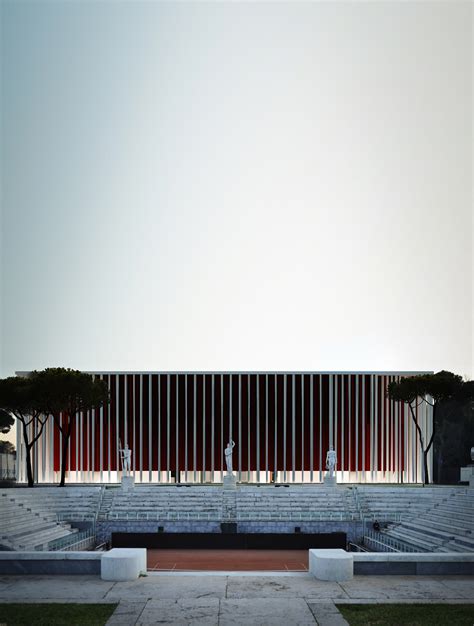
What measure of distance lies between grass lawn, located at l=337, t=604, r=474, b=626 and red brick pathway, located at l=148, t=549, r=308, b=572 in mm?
17102

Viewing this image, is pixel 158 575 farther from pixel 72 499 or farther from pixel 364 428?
pixel 364 428

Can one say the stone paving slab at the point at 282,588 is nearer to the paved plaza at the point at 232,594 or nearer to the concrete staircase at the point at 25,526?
the paved plaza at the point at 232,594

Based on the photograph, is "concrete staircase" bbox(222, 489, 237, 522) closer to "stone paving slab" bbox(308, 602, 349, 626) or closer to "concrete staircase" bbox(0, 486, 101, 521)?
"concrete staircase" bbox(0, 486, 101, 521)

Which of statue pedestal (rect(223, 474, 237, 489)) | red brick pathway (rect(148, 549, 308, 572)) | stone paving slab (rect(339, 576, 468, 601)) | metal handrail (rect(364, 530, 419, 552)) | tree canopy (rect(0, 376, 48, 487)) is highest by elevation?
tree canopy (rect(0, 376, 48, 487))

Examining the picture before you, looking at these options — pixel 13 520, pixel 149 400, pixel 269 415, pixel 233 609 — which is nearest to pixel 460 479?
pixel 269 415

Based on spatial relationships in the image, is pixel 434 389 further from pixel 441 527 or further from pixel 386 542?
pixel 386 542

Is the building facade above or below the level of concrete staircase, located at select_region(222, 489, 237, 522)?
above

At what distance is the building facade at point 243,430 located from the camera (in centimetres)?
6738

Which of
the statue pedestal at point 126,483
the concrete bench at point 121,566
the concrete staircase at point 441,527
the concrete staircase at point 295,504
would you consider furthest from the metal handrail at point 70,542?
the concrete staircase at point 441,527

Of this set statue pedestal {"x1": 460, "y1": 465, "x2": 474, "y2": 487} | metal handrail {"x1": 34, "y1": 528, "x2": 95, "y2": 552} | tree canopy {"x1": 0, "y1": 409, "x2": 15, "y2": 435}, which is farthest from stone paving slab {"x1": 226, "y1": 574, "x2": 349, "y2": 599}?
tree canopy {"x1": 0, "y1": 409, "x2": 15, "y2": 435}

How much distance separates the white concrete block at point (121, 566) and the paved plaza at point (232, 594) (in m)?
0.26

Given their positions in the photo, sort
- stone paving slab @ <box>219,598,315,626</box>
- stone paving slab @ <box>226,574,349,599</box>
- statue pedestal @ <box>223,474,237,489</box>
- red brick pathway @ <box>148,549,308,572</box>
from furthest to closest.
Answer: statue pedestal @ <box>223,474,237,489</box>
red brick pathway @ <box>148,549,308,572</box>
stone paving slab @ <box>226,574,349,599</box>
stone paving slab @ <box>219,598,315,626</box>

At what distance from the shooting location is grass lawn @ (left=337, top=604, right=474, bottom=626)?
14828 mm

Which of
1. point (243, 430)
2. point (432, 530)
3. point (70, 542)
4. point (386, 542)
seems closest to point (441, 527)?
point (432, 530)
